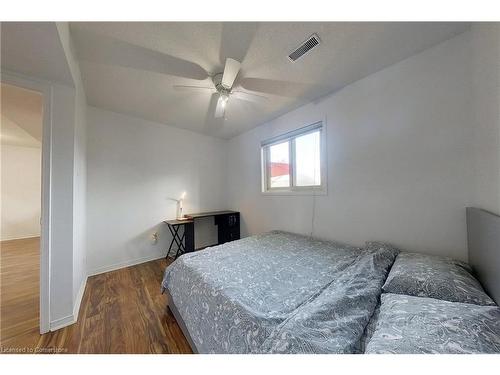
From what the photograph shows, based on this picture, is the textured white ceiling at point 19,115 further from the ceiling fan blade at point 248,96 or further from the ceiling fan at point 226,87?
the ceiling fan blade at point 248,96

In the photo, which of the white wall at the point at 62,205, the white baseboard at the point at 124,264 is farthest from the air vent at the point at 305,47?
the white baseboard at the point at 124,264

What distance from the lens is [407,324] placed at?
70cm

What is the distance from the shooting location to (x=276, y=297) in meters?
1.10

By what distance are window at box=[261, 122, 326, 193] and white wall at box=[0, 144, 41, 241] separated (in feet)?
20.1

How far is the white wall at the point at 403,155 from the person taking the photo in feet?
4.66

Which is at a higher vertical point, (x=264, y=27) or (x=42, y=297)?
(x=264, y=27)

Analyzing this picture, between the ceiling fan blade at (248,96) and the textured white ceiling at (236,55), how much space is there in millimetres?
85

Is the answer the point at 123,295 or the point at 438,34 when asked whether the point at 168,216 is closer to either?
the point at 123,295

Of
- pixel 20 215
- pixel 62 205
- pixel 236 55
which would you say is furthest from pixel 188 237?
pixel 20 215

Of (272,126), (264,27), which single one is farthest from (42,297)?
(272,126)

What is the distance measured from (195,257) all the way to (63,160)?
146cm

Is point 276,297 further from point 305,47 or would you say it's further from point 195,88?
point 195,88
